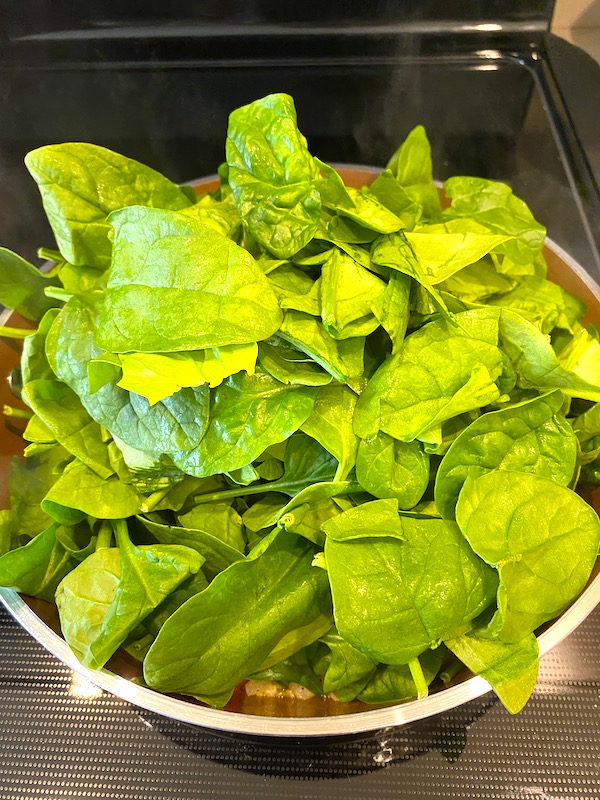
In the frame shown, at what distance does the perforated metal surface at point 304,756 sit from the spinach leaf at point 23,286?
0.36 meters

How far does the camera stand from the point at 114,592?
50 centimetres

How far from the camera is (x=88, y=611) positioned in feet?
1.62

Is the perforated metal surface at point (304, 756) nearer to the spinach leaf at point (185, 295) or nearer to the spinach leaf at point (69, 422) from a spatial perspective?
the spinach leaf at point (69, 422)

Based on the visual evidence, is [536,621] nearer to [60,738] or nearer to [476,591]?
[476,591]

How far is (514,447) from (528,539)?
8 cm

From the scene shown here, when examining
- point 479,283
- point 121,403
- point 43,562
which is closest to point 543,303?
point 479,283

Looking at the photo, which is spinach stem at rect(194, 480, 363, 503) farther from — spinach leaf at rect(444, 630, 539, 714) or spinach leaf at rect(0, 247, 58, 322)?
spinach leaf at rect(0, 247, 58, 322)

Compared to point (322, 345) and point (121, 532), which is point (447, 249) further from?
point (121, 532)

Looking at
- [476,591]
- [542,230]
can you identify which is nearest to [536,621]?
[476,591]

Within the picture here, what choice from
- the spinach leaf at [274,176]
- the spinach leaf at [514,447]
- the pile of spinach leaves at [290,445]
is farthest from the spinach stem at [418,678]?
the spinach leaf at [274,176]

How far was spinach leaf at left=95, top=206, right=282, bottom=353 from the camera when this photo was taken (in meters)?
0.44

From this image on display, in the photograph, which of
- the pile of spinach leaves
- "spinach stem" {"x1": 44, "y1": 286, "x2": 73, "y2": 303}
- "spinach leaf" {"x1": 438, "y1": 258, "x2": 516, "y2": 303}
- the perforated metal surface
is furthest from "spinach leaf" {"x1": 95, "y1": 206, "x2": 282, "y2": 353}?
the perforated metal surface

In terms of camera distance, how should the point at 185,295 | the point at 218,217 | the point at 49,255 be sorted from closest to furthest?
1. the point at 185,295
2. the point at 218,217
3. the point at 49,255

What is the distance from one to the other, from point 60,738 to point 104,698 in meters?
0.05
